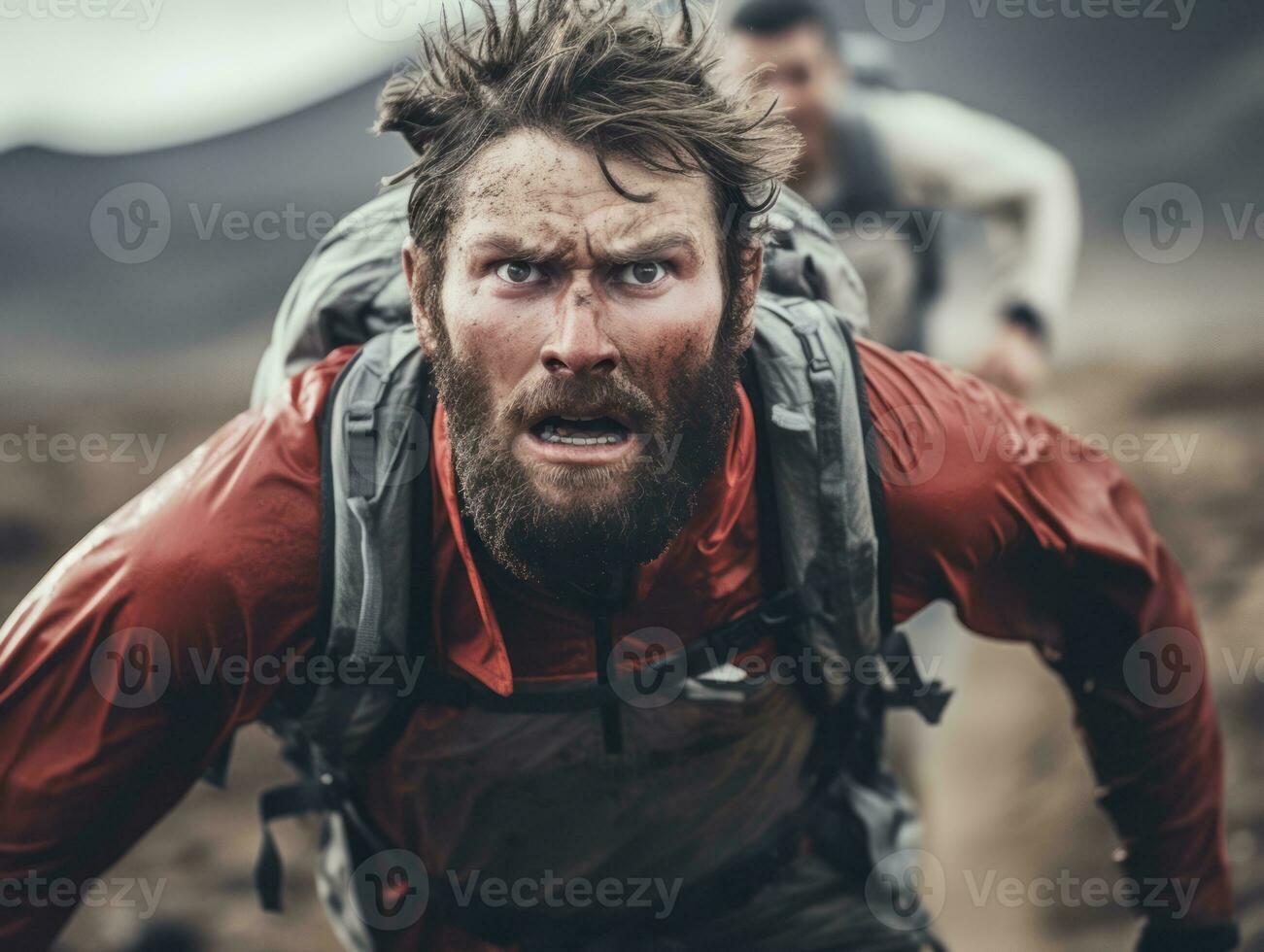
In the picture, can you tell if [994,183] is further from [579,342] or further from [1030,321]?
[579,342]

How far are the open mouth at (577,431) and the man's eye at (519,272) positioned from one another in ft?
0.40

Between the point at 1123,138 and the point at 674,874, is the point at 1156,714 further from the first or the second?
the point at 1123,138

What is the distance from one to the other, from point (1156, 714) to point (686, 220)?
796mm

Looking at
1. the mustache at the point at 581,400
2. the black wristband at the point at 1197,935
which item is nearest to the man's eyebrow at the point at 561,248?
the mustache at the point at 581,400

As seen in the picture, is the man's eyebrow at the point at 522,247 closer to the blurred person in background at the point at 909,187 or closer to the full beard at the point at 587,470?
the full beard at the point at 587,470

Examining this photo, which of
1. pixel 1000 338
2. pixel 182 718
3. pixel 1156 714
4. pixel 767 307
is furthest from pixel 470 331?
pixel 1000 338

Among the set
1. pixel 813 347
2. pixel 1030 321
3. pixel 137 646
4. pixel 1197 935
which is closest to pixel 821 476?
pixel 813 347

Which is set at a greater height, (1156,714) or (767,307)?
(767,307)

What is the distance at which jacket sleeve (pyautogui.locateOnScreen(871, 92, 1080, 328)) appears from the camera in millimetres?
2615

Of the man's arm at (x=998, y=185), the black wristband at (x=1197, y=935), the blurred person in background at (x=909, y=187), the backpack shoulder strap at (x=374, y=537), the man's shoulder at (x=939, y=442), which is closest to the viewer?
the backpack shoulder strap at (x=374, y=537)

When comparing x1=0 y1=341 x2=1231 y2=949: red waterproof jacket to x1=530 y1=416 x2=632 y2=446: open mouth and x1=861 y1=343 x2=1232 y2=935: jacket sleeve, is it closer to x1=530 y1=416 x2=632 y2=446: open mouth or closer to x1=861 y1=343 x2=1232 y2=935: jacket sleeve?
x1=861 y1=343 x2=1232 y2=935: jacket sleeve

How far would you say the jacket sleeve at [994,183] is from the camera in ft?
8.58

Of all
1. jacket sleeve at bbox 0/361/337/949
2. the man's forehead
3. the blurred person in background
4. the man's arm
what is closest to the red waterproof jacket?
jacket sleeve at bbox 0/361/337/949

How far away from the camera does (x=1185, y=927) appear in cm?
159
